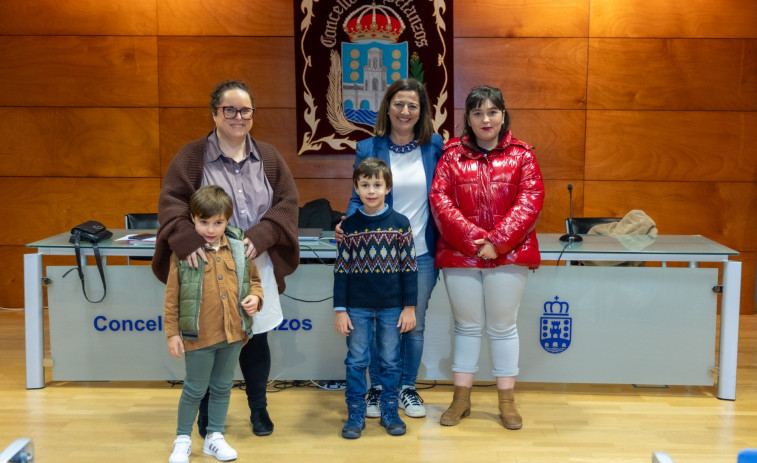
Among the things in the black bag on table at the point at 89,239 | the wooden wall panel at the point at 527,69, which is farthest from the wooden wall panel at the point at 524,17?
the black bag on table at the point at 89,239

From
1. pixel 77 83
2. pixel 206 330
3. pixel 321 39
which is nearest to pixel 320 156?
pixel 321 39

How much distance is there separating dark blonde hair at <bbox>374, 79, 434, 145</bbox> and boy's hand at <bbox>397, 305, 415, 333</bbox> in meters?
0.73

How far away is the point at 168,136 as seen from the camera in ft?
18.3

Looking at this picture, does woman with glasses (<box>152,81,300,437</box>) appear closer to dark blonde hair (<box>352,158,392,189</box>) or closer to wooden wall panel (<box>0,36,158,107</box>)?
dark blonde hair (<box>352,158,392,189</box>)

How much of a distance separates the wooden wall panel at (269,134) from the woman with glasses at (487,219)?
246 centimetres

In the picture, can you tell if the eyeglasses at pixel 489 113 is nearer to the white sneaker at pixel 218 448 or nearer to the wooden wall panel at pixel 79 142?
the white sneaker at pixel 218 448

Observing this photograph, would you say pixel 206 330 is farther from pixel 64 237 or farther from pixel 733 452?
pixel 733 452

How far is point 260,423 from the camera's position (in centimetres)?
318

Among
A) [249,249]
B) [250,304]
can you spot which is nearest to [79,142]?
[249,249]

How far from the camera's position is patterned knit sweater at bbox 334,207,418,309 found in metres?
3.00

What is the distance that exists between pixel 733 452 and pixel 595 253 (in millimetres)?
1072

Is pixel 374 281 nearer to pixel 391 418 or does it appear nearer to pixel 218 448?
pixel 391 418

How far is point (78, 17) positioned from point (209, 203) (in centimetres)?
355

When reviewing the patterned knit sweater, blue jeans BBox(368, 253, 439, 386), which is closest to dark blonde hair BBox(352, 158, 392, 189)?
the patterned knit sweater
